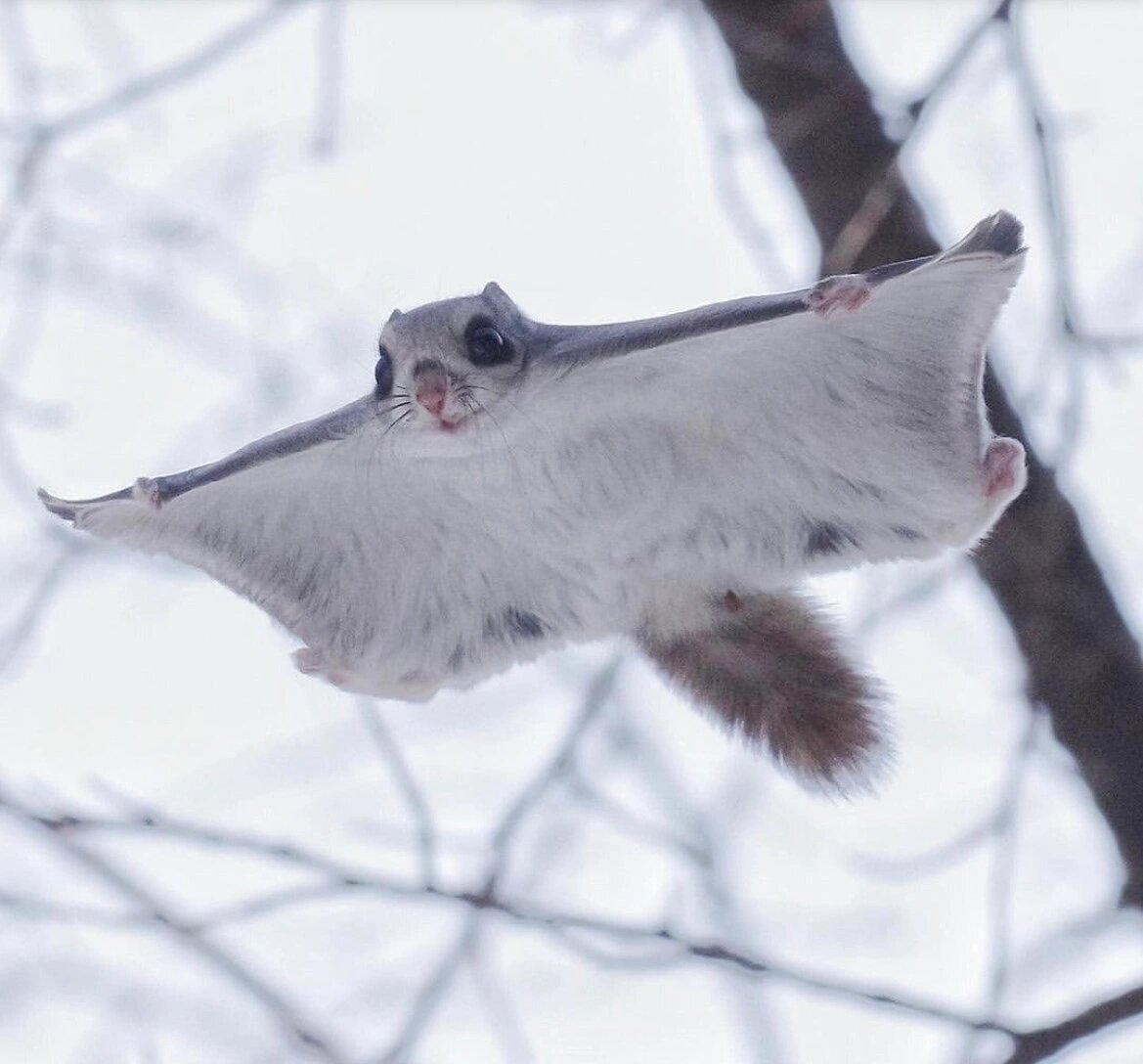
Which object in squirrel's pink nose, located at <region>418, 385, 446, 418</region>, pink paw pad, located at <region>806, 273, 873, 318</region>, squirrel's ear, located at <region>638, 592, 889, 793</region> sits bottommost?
squirrel's ear, located at <region>638, 592, 889, 793</region>

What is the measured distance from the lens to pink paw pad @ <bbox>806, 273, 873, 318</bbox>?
2.03 metres

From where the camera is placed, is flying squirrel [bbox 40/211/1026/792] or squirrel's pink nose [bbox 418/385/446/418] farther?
squirrel's pink nose [bbox 418/385/446/418]

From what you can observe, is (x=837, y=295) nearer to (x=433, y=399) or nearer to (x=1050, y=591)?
(x=433, y=399)

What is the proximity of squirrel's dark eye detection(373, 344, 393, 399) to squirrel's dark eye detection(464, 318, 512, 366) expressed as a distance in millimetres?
124

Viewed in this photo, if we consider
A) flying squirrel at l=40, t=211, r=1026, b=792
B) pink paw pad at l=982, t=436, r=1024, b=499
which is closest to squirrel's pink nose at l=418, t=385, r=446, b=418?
flying squirrel at l=40, t=211, r=1026, b=792

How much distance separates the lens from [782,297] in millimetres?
2109

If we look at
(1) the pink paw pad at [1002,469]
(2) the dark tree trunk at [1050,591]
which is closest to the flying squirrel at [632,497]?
(1) the pink paw pad at [1002,469]

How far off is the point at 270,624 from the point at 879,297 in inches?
46.2

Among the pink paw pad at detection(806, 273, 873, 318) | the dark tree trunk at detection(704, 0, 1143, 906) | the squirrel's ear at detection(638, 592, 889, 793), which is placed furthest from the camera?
the dark tree trunk at detection(704, 0, 1143, 906)

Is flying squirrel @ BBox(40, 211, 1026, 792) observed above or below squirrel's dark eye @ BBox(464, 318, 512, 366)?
below

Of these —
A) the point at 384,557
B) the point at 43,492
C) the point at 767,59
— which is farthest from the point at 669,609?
the point at 767,59

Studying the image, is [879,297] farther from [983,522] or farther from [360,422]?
[360,422]

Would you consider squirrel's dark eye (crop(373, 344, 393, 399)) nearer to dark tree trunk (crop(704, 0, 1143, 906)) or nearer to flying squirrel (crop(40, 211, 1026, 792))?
flying squirrel (crop(40, 211, 1026, 792))

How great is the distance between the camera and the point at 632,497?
8.52ft
